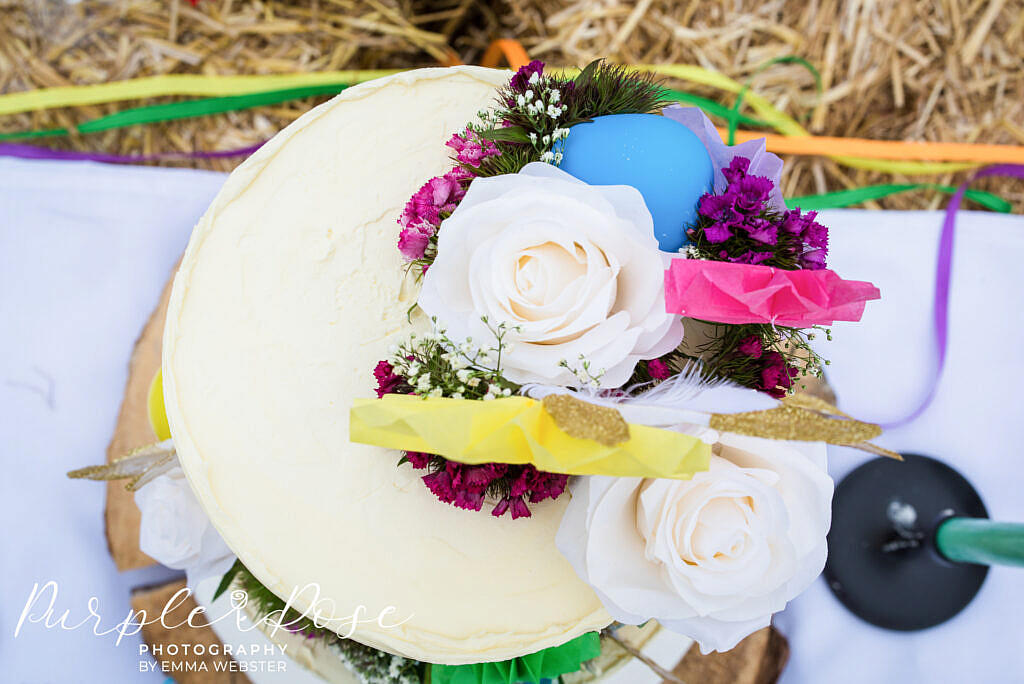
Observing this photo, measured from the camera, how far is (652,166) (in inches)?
26.0

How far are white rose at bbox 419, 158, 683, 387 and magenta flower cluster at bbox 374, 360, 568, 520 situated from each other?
115 mm

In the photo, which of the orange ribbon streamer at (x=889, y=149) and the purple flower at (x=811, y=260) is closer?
the purple flower at (x=811, y=260)

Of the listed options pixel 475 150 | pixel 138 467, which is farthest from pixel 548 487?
pixel 138 467

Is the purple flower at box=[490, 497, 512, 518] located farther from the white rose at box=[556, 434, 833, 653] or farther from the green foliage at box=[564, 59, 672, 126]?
the green foliage at box=[564, 59, 672, 126]

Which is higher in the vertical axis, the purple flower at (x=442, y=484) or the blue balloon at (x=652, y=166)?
the blue balloon at (x=652, y=166)

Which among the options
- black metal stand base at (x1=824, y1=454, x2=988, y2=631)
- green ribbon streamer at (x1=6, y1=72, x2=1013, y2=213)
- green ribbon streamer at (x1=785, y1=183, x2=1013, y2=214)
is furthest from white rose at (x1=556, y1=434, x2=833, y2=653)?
green ribbon streamer at (x1=6, y1=72, x2=1013, y2=213)

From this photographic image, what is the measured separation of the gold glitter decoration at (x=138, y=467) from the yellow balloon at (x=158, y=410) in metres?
0.09

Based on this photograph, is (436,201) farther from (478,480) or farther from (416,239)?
(478,480)

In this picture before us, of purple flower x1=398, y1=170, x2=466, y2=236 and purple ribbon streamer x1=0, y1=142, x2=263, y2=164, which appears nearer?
purple flower x1=398, y1=170, x2=466, y2=236

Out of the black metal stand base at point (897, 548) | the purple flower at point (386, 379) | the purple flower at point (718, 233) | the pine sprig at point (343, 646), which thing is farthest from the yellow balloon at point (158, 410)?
the black metal stand base at point (897, 548)

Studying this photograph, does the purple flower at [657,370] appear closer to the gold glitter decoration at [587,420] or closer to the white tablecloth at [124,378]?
the gold glitter decoration at [587,420]

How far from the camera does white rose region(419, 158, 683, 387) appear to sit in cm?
56

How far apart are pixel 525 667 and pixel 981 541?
0.71m

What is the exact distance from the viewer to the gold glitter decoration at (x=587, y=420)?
1.68 ft
